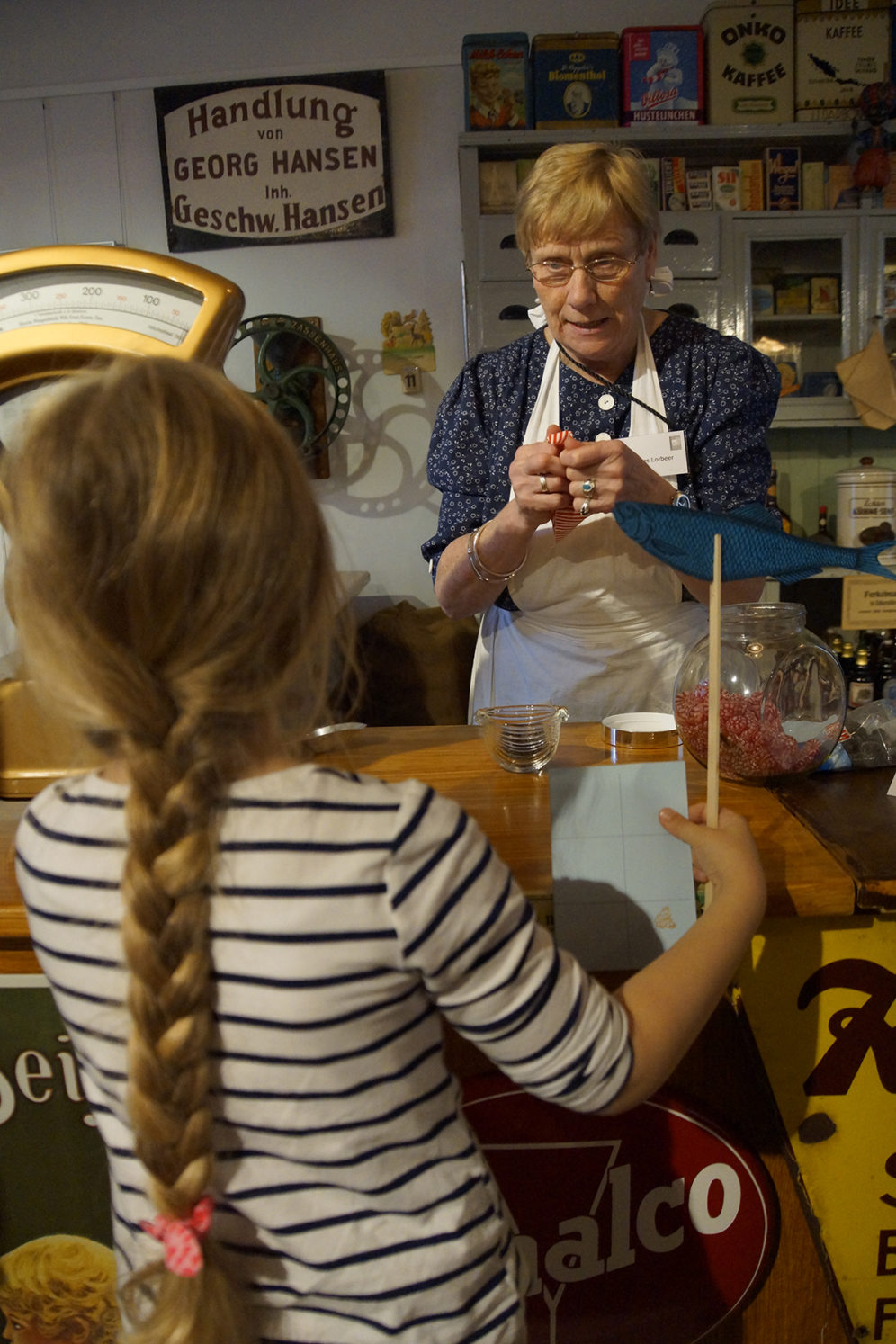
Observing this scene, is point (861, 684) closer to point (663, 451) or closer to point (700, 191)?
point (663, 451)

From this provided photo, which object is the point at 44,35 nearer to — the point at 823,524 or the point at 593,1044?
the point at 823,524

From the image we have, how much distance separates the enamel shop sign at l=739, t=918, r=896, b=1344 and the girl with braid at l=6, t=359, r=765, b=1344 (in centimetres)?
33

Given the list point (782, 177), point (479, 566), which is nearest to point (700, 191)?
point (782, 177)

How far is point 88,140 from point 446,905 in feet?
12.0

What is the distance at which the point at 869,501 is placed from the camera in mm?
2906

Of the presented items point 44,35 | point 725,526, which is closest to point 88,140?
point 44,35

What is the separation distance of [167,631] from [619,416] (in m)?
1.20

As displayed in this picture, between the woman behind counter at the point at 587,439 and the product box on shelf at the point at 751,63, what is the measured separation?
1.77 m

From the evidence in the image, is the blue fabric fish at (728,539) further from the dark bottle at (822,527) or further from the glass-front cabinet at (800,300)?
the dark bottle at (822,527)

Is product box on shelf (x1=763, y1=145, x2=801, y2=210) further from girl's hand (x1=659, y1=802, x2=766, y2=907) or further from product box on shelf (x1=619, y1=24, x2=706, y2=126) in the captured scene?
girl's hand (x1=659, y1=802, x2=766, y2=907)

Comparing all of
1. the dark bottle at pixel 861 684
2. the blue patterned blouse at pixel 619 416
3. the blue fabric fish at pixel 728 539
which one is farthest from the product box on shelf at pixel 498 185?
the blue fabric fish at pixel 728 539

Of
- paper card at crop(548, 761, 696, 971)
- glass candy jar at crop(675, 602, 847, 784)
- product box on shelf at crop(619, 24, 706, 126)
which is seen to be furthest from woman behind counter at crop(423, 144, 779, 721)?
product box on shelf at crop(619, 24, 706, 126)

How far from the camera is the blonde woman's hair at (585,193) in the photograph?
1356 mm

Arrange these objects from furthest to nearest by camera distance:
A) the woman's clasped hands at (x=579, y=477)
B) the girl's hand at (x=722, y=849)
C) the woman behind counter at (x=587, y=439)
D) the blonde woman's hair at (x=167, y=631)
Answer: the woman behind counter at (x=587, y=439), the woman's clasped hands at (x=579, y=477), the girl's hand at (x=722, y=849), the blonde woman's hair at (x=167, y=631)
